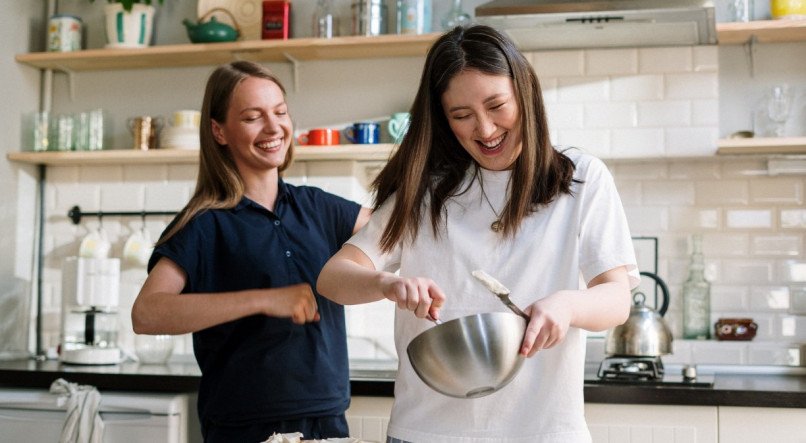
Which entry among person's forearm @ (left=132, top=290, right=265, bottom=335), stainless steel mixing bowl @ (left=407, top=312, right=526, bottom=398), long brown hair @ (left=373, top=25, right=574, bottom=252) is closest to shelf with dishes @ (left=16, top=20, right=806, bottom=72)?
person's forearm @ (left=132, top=290, right=265, bottom=335)

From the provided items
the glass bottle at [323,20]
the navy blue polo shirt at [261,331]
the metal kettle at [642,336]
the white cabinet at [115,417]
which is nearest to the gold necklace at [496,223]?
the navy blue polo shirt at [261,331]

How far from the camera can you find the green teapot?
3.93 metres

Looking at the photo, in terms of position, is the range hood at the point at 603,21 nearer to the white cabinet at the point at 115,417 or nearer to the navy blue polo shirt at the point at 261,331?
the navy blue polo shirt at the point at 261,331

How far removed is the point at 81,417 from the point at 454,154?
75.1 inches

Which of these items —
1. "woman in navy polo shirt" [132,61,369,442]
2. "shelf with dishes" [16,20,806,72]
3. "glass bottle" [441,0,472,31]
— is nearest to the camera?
"woman in navy polo shirt" [132,61,369,442]

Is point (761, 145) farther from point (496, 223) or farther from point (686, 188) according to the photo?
point (496, 223)

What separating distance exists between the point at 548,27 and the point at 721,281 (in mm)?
1123

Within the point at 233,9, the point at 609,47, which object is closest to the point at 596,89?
the point at 609,47

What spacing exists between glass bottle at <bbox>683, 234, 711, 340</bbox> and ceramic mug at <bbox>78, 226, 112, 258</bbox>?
2178mm

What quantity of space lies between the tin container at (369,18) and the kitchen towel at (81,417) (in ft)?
5.18

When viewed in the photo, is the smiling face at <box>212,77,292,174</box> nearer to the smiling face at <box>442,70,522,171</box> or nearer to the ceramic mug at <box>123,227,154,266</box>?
the smiling face at <box>442,70,522,171</box>

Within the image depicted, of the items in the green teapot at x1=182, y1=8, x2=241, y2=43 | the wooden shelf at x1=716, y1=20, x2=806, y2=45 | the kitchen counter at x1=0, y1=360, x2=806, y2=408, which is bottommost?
the kitchen counter at x1=0, y1=360, x2=806, y2=408

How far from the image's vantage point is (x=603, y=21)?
327 cm

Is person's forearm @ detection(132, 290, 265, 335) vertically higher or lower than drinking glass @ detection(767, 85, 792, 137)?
lower
